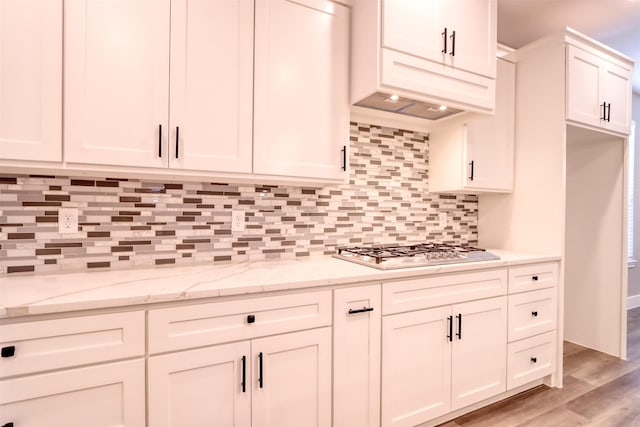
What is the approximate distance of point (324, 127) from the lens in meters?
1.82

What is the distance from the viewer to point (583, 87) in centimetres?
243

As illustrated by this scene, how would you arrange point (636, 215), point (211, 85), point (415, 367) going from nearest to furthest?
point (211, 85)
point (415, 367)
point (636, 215)

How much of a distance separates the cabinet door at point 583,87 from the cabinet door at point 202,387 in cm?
266

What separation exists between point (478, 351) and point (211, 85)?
206 centimetres

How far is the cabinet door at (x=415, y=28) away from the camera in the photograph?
1.73m

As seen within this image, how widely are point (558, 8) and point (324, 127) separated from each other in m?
2.10

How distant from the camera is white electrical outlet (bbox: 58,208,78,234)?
1.53m

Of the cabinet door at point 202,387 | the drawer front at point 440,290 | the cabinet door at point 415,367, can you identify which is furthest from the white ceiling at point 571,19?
the cabinet door at point 202,387

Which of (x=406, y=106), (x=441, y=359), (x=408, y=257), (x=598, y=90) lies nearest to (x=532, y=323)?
(x=441, y=359)

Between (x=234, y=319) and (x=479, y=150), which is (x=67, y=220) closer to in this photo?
(x=234, y=319)

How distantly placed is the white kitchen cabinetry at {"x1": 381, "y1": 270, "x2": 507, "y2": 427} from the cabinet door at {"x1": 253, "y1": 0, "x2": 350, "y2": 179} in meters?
0.81

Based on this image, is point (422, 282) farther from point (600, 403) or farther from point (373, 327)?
point (600, 403)

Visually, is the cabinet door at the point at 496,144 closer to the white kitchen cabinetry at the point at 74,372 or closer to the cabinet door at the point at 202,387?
the cabinet door at the point at 202,387

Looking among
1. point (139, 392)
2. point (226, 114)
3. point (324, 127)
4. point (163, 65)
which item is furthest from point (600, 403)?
point (163, 65)
